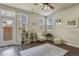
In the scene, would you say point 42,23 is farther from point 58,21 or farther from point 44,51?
point 44,51

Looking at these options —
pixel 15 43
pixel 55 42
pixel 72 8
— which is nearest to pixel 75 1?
pixel 72 8

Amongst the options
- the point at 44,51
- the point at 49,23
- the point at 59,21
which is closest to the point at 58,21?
the point at 59,21

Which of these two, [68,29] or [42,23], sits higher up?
[42,23]

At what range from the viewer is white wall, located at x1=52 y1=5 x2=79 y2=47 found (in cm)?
178

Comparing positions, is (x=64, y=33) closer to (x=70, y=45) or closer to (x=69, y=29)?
(x=69, y=29)

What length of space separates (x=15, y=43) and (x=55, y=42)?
824 mm

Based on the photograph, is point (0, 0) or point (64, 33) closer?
point (0, 0)

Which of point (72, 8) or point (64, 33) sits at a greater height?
point (72, 8)

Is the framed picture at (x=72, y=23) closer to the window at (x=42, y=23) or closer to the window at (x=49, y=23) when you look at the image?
the window at (x=49, y=23)

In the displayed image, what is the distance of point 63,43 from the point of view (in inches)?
73.6

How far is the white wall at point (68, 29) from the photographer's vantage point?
178 centimetres

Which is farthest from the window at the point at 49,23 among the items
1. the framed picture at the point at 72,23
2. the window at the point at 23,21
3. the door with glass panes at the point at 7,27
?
the door with glass panes at the point at 7,27

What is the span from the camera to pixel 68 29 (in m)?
1.86

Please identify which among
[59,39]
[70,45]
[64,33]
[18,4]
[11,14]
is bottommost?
[70,45]
